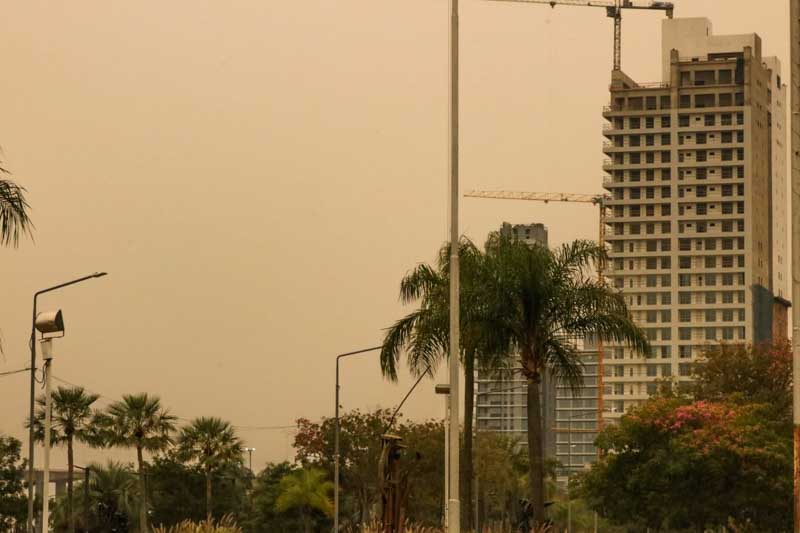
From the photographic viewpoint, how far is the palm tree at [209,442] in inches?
3428

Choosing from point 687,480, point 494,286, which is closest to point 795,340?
point 494,286

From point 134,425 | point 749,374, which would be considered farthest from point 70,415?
point 749,374

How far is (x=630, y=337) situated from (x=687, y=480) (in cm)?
1956

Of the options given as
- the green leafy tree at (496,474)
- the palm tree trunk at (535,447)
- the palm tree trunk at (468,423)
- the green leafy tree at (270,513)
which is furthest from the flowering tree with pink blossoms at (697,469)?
the green leafy tree at (270,513)

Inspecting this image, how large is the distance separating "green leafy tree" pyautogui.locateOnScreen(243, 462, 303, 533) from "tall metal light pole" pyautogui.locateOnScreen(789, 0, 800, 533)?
70780 millimetres

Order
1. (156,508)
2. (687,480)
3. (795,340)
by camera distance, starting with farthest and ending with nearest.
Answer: (156,508) < (687,480) < (795,340)

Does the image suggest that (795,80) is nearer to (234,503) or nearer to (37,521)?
(234,503)

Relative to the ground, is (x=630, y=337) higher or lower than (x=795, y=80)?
lower

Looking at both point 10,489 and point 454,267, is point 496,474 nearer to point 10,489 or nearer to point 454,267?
point 10,489

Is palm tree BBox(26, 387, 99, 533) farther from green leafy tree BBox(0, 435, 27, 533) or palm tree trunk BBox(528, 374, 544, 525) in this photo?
palm tree trunk BBox(528, 374, 544, 525)

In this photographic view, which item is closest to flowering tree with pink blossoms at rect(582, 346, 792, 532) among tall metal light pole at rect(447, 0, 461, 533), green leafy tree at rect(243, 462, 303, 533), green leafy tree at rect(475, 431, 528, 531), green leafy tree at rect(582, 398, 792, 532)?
green leafy tree at rect(582, 398, 792, 532)

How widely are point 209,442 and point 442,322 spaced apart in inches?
1926

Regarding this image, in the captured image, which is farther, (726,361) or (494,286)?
(726,361)

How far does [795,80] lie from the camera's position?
22.8 metres
